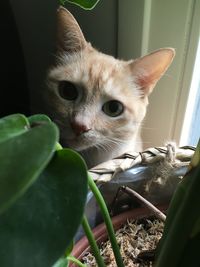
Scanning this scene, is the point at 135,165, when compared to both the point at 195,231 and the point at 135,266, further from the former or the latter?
the point at 195,231

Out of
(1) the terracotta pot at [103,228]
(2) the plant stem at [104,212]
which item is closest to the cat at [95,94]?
(1) the terracotta pot at [103,228]

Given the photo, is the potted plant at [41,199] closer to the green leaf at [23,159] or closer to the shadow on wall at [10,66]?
the green leaf at [23,159]

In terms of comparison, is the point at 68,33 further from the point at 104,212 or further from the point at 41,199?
the point at 41,199

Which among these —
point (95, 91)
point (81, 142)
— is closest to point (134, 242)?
point (81, 142)

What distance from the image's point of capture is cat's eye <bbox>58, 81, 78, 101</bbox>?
1.04 meters

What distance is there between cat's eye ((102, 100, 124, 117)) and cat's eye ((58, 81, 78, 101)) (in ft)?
0.31

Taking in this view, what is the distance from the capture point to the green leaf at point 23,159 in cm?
24

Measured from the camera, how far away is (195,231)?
382 millimetres

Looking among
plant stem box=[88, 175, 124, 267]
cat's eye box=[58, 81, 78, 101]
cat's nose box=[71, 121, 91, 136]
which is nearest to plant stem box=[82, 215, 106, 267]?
plant stem box=[88, 175, 124, 267]

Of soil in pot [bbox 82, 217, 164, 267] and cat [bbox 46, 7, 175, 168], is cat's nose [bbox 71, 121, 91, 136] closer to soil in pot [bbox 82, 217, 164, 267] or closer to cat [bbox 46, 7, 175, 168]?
cat [bbox 46, 7, 175, 168]

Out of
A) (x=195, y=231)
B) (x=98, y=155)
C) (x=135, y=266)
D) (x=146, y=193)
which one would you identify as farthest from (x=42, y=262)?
(x=98, y=155)

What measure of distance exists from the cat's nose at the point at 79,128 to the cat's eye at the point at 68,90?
12 centimetres

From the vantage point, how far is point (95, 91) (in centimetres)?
101

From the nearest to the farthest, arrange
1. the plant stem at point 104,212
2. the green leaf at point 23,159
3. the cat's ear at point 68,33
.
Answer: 1. the green leaf at point 23,159
2. the plant stem at point 104,212
3. the cat's ear at point 68,33
